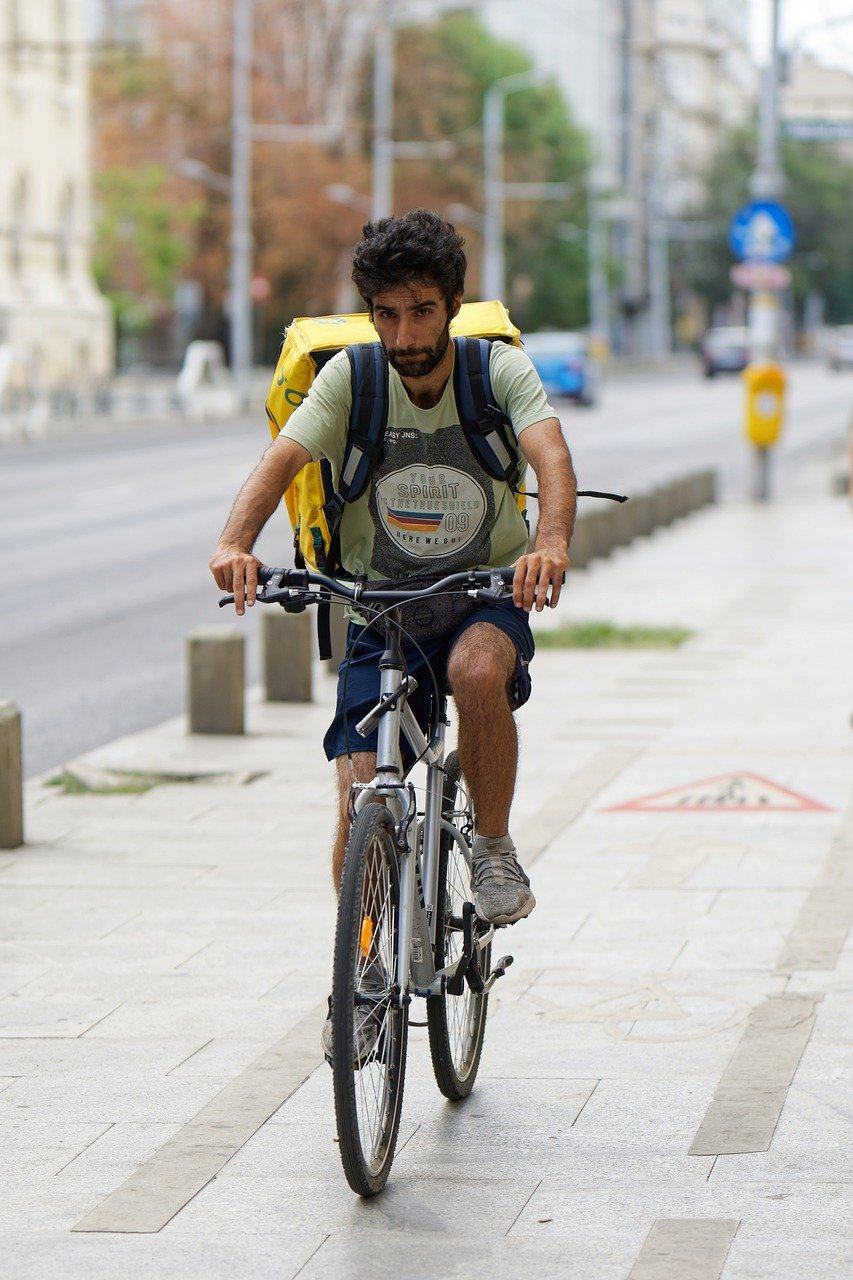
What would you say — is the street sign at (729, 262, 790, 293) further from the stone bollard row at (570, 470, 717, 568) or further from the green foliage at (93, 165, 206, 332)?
the green foliage at (93, 165, 206, 332)

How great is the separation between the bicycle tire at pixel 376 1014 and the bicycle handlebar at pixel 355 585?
400 millimetres

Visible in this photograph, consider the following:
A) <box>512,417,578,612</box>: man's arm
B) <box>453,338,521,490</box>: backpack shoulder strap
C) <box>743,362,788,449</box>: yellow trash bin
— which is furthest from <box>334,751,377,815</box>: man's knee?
<box>743,362,788,449</box>: yellow trash bin

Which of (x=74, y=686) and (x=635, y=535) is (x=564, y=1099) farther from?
(x=635, y=535)

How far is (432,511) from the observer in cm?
484

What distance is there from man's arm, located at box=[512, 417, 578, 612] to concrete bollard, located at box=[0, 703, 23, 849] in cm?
344

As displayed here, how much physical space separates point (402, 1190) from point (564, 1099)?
2.15 feet

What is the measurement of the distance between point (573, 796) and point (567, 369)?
41868 mm

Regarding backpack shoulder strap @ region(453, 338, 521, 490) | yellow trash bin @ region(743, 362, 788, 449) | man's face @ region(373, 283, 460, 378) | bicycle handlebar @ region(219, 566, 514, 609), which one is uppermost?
man's face @ region(373, 283, 460, 378)

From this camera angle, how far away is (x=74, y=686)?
1227cm

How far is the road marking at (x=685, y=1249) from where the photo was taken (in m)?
4.02

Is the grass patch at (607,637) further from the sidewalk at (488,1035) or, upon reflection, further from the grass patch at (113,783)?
the grass patch at (113,783)

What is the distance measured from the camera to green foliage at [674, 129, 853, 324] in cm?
11569

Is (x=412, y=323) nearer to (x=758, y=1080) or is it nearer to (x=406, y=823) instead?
(x=406, y=823)

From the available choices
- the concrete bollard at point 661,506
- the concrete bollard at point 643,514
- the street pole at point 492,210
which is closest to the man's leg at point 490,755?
the concrete bollard at point 643,514
